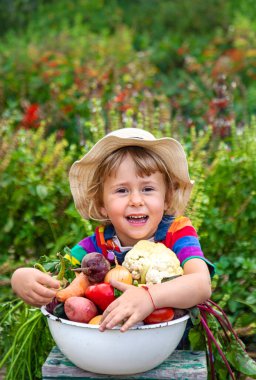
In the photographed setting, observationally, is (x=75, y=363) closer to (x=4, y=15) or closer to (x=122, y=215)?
(x=122, y=215)

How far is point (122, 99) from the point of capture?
16.0 feet

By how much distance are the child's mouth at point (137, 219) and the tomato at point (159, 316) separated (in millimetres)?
382

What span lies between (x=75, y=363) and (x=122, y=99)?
2.84 m

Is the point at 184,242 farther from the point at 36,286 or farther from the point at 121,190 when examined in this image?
the point at 36,286

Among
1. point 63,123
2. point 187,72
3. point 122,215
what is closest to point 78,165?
point 122,215

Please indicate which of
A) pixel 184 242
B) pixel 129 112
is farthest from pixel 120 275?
pixel 129 112

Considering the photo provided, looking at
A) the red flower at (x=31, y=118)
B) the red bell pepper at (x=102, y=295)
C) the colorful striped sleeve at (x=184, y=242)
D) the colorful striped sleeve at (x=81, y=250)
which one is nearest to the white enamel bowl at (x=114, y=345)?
the red bell pepper at (x=102, y=295)

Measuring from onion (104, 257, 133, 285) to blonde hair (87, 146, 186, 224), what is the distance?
14.5 inches

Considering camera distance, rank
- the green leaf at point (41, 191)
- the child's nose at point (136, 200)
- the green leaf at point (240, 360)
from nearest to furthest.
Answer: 1. the child's nose at point (136, 200)
2. the green leaf at point (240, 360)
3. the green leaf at point (41, 191)

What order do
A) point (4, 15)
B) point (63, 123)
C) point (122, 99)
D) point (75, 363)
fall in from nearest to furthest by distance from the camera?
1. point (75, 363)
2. point (122, 99)
3. point (63, 123)
4. point (4, 15)

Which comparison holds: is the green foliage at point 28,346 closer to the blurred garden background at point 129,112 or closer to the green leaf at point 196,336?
the blurred garden background at point 129,112

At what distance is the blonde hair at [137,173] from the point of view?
2525 mm

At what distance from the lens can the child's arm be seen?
6.94 ft

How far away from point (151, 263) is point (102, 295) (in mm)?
217
